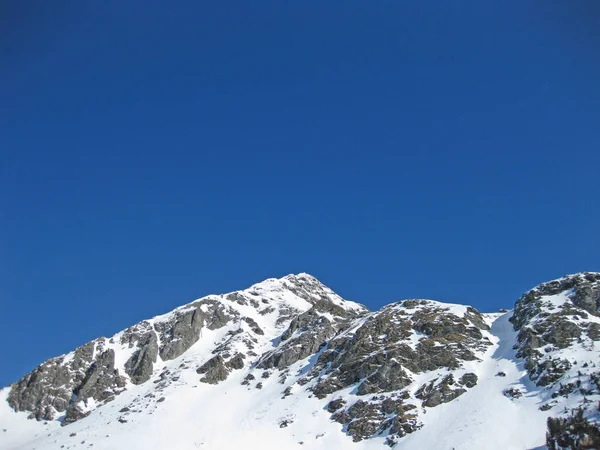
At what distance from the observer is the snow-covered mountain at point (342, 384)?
304 feet

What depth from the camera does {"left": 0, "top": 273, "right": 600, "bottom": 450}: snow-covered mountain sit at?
92688mm

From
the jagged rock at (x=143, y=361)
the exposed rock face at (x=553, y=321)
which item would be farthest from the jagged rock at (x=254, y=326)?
the exposed rock face at (x=553, y=321)

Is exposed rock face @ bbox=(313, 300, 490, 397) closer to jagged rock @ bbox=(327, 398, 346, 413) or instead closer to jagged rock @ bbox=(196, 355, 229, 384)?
jagged rock @ bbox=(327, 398, 346, 413)

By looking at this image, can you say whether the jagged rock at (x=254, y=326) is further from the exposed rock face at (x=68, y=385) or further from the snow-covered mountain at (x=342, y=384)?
the exposed rock face at (x=68, y=385)

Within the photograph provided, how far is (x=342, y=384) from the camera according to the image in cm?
12244

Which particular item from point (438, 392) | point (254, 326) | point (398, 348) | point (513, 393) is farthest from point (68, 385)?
point (513, 393)

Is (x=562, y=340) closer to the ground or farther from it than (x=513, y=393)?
farther from it

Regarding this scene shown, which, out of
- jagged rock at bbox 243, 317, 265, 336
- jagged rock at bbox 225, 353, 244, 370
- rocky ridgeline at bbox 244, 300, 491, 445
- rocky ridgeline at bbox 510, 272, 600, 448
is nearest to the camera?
rocky ridgeline at bbox 510, 272, 600, 448

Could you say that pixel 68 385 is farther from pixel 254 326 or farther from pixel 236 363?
pixel 254 326

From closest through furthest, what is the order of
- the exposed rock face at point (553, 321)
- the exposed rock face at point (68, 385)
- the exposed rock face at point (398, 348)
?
the exposed rock face at point (553, 321)
the exposed rock face at point (398, 348)
the exposed rock face at point (68, 385)

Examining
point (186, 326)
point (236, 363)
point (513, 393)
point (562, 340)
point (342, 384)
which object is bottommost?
point (513, 393)

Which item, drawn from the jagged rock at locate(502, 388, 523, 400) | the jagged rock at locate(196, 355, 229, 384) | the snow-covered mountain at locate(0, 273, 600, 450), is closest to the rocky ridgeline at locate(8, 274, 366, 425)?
the jagged rock at locate(196, 355, 229, 384)

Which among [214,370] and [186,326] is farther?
[186,326]

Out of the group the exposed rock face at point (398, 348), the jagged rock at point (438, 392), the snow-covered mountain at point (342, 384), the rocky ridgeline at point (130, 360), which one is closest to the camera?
the snow-covered mountain at point (342, 384)
